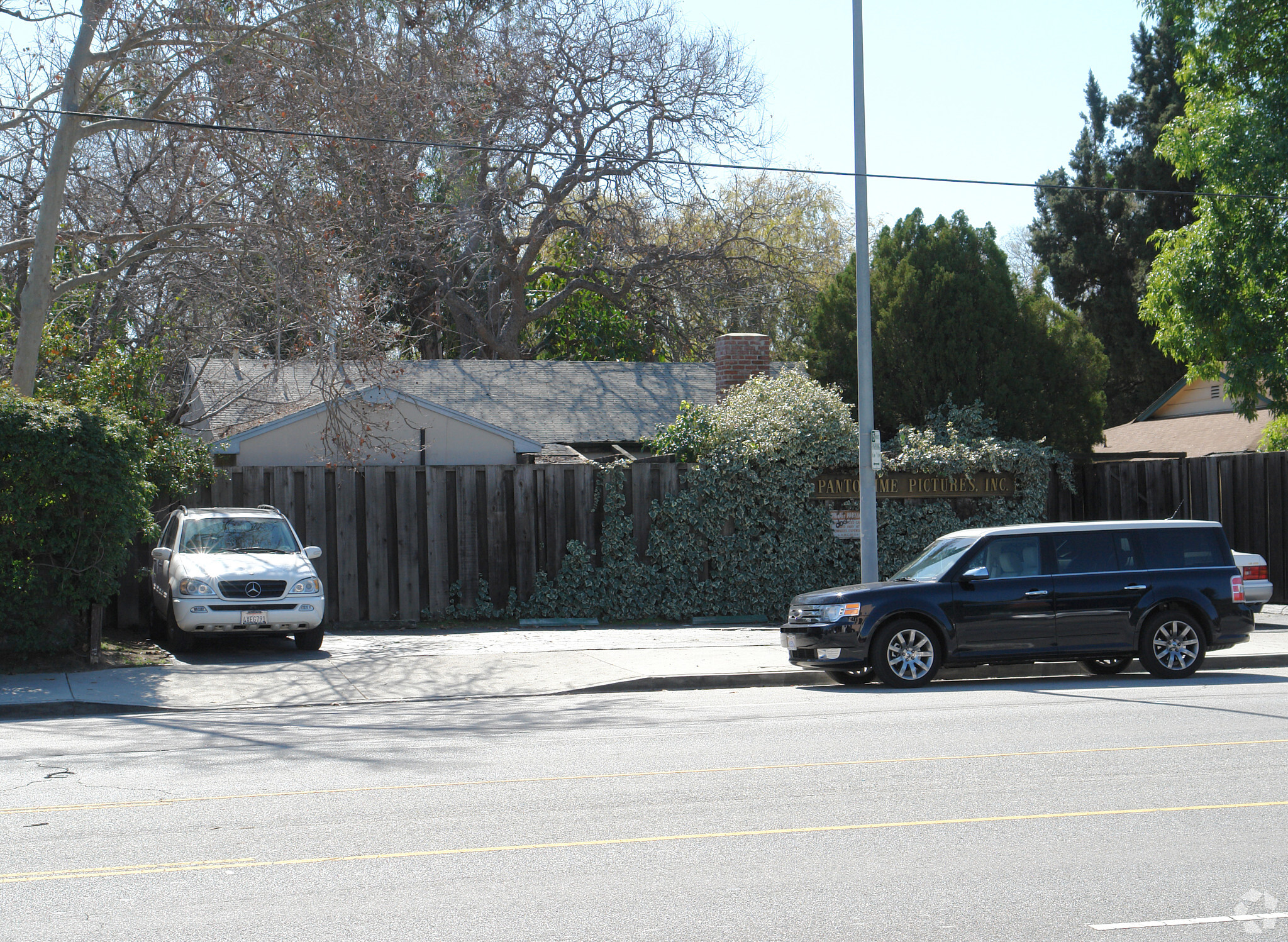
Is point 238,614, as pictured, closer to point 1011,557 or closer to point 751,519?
point 751,519

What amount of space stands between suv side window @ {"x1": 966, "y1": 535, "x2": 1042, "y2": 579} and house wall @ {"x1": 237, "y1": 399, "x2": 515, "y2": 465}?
9.15 meters

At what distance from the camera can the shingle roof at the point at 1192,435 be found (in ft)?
92.8

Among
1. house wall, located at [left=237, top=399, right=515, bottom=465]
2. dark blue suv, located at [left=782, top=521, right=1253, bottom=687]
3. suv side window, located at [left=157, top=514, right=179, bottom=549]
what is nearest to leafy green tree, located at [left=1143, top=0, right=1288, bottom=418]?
dark blue suv, located at [left=782, top=521, right=1253, bottom=687]

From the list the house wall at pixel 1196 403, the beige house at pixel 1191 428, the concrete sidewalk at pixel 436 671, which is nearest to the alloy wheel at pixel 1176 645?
the concrete sidewalk at pixel 436 671

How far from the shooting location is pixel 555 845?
19.7 feet

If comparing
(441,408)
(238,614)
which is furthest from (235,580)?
(441,408)

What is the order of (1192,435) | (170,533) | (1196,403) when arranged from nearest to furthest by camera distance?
(170,533) < (1192,435) < (1196,403)

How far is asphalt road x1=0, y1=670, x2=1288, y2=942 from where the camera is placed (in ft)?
16.0

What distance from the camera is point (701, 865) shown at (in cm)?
559

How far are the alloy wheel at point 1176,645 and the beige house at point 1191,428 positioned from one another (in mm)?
14392

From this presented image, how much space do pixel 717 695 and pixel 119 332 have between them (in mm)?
14213

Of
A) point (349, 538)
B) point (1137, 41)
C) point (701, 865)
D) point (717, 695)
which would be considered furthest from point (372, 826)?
point (1137, 41)

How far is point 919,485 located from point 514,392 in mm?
8273

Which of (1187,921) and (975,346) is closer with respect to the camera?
(1187,921)
